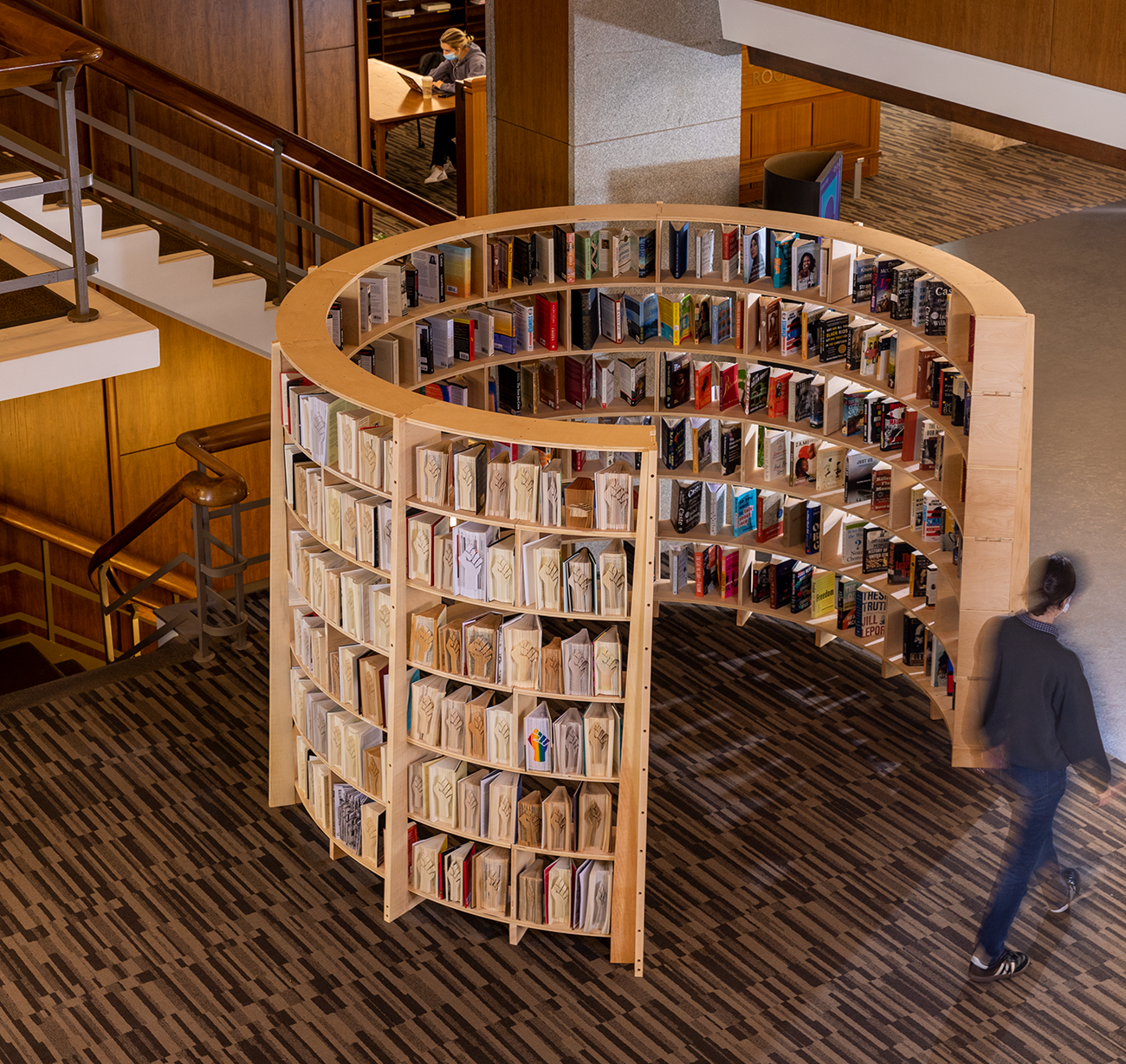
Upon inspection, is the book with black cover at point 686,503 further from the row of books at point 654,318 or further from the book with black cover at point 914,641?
the book with black cover at point 914,641

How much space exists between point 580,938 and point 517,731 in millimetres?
844

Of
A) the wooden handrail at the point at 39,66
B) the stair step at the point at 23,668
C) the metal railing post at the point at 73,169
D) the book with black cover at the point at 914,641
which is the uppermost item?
the wooden handrail at the point at 39,66

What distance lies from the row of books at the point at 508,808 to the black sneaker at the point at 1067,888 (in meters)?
1.61

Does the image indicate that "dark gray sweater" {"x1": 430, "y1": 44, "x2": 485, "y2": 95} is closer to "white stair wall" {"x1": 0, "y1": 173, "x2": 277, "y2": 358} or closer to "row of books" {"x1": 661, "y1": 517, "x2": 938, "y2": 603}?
"white stair wall" {"x1": 0, "y1": 173, "x2": 277, "y2": 358}

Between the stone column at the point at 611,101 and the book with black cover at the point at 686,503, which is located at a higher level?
the stone column at the point at 611,101

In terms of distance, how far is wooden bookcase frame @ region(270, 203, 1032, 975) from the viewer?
14.7 feet

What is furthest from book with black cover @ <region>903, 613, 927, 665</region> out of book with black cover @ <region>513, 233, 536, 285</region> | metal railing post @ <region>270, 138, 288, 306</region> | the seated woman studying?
the seated woman studying

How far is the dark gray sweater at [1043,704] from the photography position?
4.38m

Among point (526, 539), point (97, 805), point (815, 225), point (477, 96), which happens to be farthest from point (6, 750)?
point (477, 96)

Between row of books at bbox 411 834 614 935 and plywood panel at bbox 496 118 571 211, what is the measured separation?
4.42m

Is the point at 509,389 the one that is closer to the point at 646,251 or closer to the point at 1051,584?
the point at 646,251

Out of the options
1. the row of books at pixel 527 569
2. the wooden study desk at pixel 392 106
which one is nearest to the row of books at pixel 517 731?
the row of books at pixel 527 569

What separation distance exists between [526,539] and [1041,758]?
1719 mm

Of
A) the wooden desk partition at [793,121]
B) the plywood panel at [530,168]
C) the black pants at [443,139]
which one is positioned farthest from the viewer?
the black pants at [443,139]
